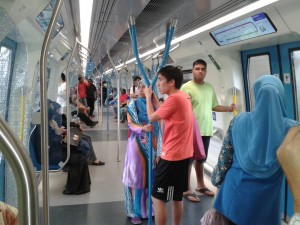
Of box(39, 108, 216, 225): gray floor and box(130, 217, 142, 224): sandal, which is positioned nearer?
box(130, 217, 142, 224): sandal

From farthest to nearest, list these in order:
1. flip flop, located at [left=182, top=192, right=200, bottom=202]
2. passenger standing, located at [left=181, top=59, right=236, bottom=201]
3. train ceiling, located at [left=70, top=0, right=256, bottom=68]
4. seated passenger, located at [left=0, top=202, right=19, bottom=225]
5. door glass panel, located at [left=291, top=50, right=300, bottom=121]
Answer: flip flop, located at [left=182, top=192, right=200, bottom=202], passenger standing, located at [left=181, top=59, right=236, bottom=201], door glass panel, located at [left=291, top=50, right=300, bottom=121], train ceiling, located at [left=70, top=0, right=256, bottom=68], seated passenger, located at [left=0, top=202, right=19, bottom=225]

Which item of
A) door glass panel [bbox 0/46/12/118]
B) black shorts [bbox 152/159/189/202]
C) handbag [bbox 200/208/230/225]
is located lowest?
handbag [bbox 200/208/230/225]

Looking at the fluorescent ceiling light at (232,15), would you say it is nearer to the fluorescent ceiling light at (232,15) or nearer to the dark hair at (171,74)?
the fluorescent ceiling light at (232,15)

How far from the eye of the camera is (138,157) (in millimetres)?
3184

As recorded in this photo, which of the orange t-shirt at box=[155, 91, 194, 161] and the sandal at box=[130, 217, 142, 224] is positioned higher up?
the orange t-shirt at box=[155, 91, 194, 161]

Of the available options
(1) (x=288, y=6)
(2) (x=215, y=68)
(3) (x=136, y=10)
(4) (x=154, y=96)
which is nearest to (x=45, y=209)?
(4) (x=154, y=96)

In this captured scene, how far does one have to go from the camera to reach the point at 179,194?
103 inches

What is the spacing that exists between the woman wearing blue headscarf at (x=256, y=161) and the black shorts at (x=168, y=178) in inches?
29.1

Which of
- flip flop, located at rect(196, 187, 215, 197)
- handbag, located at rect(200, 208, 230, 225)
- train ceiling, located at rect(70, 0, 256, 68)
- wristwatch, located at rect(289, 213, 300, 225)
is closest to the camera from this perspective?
wristwatch, located at rect(289, 213, 300, 225)

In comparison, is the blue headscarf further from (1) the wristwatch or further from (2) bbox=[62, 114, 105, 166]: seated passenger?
(2) bbox=[62, 114, 105, 166]: seated passenger

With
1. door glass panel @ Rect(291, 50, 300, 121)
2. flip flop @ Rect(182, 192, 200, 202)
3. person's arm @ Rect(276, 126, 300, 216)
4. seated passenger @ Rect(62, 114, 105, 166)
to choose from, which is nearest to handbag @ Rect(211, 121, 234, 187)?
person's arm @ Rect(276, 126, 300, 216)

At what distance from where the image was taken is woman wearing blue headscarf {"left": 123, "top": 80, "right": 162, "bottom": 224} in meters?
3.07

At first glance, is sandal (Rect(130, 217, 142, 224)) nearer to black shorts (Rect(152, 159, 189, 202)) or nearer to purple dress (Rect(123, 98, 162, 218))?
purple dress (Rect(123, 98, 162, 218))

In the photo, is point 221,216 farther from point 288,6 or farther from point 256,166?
point 288,6
